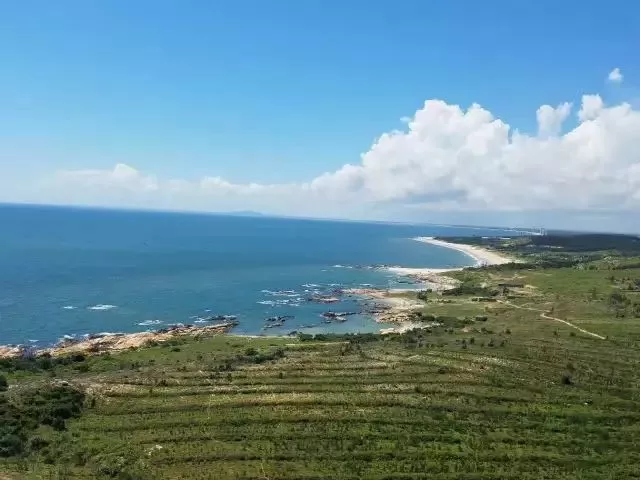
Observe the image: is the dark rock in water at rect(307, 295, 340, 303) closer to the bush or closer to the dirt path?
the dirt path

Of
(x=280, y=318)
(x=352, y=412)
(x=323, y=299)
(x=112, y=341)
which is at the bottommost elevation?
(x=112, y=341)

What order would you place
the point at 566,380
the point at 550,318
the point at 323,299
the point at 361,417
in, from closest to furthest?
the point at 361,417, the point at 566,380, the point at 550,318, the point at 323,299

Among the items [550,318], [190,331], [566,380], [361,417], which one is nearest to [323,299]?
[190,331]

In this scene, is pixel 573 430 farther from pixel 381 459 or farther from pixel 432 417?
pixel 381 459

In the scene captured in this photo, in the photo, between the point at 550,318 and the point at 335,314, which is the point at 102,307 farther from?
the point at 550,318

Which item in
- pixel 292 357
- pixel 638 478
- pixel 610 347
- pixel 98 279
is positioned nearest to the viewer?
pixel 638 478

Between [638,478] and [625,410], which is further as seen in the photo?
[625,410]

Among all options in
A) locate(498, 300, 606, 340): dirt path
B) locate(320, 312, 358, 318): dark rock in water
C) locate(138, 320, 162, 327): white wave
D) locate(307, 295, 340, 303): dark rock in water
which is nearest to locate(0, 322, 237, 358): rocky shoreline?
locate(138, 320, 162, 327): white wave

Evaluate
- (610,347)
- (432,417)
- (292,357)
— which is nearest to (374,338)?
(292,357)

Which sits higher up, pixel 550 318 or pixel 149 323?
pixel 550 318

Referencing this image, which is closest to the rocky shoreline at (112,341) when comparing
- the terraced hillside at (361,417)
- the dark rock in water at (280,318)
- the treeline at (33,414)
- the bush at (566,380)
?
the dark rock in water at (280,318)
